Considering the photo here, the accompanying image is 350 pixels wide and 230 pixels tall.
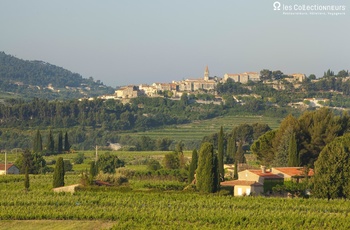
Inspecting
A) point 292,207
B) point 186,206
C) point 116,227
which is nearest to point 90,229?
point 116,227

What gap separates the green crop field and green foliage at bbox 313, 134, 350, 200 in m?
51.6

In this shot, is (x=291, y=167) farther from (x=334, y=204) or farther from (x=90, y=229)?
(x=90, y=229)

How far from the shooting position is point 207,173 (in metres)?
38.5

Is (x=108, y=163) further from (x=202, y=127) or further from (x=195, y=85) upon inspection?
(x=195, y=85)

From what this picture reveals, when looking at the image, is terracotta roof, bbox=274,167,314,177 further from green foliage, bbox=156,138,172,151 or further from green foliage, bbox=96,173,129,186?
green foliage, bbox=156,138,172,151

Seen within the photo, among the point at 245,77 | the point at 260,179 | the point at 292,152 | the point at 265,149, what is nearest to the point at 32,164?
the point at 265,149

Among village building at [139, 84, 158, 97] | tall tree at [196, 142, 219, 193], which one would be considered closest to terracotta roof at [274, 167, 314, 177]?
tall tree at [196, 142, 219, 193]

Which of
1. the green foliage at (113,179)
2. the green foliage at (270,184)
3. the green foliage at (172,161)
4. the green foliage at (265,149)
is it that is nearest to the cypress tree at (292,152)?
the green foliage at (270,184)

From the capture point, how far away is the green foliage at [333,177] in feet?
127

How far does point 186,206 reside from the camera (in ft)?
109

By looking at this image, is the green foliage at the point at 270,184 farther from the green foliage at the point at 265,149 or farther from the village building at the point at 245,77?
the village building at the point at 245,77

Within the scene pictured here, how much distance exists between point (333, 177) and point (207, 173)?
5779 mm

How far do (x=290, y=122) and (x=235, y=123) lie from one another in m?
46.5

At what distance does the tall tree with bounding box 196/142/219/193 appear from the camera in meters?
38.5
